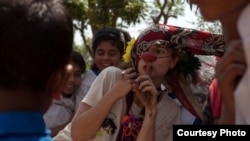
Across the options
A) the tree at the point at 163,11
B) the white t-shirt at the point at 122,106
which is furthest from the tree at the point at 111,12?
the white t-shirt at the point at 122,106

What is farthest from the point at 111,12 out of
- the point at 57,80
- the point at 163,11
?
the point at 57,80

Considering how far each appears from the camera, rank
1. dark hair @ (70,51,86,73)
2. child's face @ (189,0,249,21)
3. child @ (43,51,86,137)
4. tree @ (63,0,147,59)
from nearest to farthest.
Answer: child's face @ (189,0,249,21) < child @ (43,51,86,137) < dark hair @ (70,51,86,73) < tree @ (63,0,147,59)

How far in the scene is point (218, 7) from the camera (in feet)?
3.75

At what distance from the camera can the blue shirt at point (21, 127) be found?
124cm

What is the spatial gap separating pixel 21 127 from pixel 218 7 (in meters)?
0.53

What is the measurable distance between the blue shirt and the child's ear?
76 mm

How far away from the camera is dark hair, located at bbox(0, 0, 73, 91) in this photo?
1226mm

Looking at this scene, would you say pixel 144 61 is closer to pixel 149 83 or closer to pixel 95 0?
pixel 149 83

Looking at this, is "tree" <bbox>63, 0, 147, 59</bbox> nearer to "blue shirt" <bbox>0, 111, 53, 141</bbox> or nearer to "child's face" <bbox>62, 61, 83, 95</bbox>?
"child's face" <bbox>62, 61, 83, 95</bbox>

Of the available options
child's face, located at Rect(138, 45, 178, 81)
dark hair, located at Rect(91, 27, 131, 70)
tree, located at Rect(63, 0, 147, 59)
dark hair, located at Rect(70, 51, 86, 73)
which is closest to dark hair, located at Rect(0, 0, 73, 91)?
child's face, located at Rect(138, 45, 178, 81)

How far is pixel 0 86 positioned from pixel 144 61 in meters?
1.24

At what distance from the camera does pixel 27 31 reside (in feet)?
4.04

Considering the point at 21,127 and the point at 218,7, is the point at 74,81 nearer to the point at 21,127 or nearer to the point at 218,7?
the point at 21,127

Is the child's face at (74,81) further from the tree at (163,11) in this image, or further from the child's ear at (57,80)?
the tree at (163,11)
